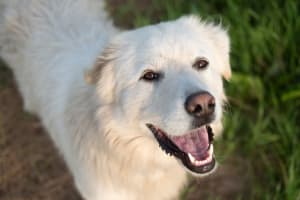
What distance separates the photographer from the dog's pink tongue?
8.30ft

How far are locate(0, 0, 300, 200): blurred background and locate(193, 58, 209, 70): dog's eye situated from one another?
1.00m

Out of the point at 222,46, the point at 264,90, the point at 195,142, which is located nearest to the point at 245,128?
the point at 264,90

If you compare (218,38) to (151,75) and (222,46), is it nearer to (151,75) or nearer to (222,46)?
(222,46)

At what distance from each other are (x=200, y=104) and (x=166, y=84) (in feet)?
0.66

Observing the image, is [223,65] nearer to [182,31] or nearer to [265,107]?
[182,31]

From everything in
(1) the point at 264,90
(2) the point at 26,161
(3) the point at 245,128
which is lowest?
(2) the point at 26,161

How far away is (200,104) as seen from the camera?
2.26 meters

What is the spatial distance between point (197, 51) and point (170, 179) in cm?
80

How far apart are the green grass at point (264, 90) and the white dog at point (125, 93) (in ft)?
2.70

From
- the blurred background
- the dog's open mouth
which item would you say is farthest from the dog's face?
the blurred background

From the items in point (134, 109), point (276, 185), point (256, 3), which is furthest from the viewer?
point (256, 3)

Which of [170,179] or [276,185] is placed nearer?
[170,179]

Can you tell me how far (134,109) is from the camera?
8.06 feet

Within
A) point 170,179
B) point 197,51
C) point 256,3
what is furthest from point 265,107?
point 197,51
